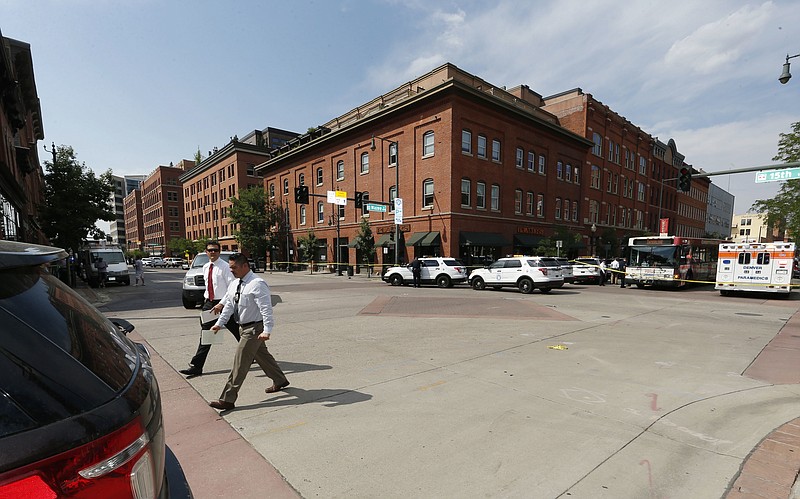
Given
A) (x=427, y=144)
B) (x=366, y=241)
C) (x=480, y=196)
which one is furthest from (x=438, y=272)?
(x=427, y=144)

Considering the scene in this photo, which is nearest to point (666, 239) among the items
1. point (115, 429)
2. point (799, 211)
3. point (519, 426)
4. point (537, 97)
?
point (799, 211)

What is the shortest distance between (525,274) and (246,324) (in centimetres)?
1528

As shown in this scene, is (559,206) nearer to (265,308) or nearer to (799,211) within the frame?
(799,211)

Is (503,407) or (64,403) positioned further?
(503,407)

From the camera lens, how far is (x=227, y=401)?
4289 mm

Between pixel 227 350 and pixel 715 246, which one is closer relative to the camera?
pixel 227 350

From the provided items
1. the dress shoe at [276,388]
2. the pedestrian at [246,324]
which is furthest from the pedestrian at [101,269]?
the dress shoe at [276,388]

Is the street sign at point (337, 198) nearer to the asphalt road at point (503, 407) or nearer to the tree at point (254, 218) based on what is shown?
the asphalt road at point (503, 407)

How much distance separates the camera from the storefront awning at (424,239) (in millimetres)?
27359

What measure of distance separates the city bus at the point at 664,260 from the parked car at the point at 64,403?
2297 cm

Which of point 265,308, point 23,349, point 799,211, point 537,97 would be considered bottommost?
point 265,308

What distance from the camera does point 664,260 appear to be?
64.2 feet

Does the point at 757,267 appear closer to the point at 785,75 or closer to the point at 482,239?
the point at 785,75

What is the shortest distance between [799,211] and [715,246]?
961cm
